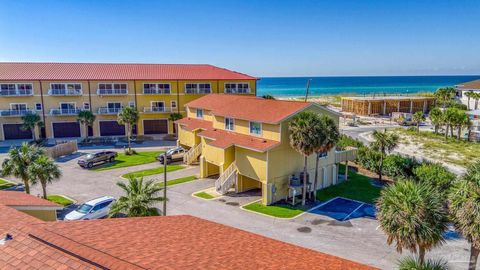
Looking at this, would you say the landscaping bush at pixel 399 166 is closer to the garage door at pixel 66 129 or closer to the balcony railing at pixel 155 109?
the balcony railing at pixel 155 109

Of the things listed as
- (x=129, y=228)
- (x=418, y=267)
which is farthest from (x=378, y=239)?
(x=129, y=228)

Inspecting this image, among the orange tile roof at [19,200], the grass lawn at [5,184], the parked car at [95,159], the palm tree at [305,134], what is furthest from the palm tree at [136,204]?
the parked car at [95,159]

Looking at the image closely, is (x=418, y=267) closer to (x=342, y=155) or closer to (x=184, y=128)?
(x=342, y=155)

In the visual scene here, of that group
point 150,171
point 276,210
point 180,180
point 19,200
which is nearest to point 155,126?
point 150,171

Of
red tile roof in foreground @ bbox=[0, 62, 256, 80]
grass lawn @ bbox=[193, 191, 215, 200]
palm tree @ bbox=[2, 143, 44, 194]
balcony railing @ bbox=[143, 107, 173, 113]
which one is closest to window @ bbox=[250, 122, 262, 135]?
grass lawn @ bbox=[193, 191, 215, 200]

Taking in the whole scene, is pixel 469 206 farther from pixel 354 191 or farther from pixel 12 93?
pixel 12 93

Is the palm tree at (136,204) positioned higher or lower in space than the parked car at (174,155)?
higher

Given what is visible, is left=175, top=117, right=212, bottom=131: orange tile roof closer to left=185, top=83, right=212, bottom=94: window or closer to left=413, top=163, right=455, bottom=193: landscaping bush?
left=185, top=83, right=212, bottom=94: window
